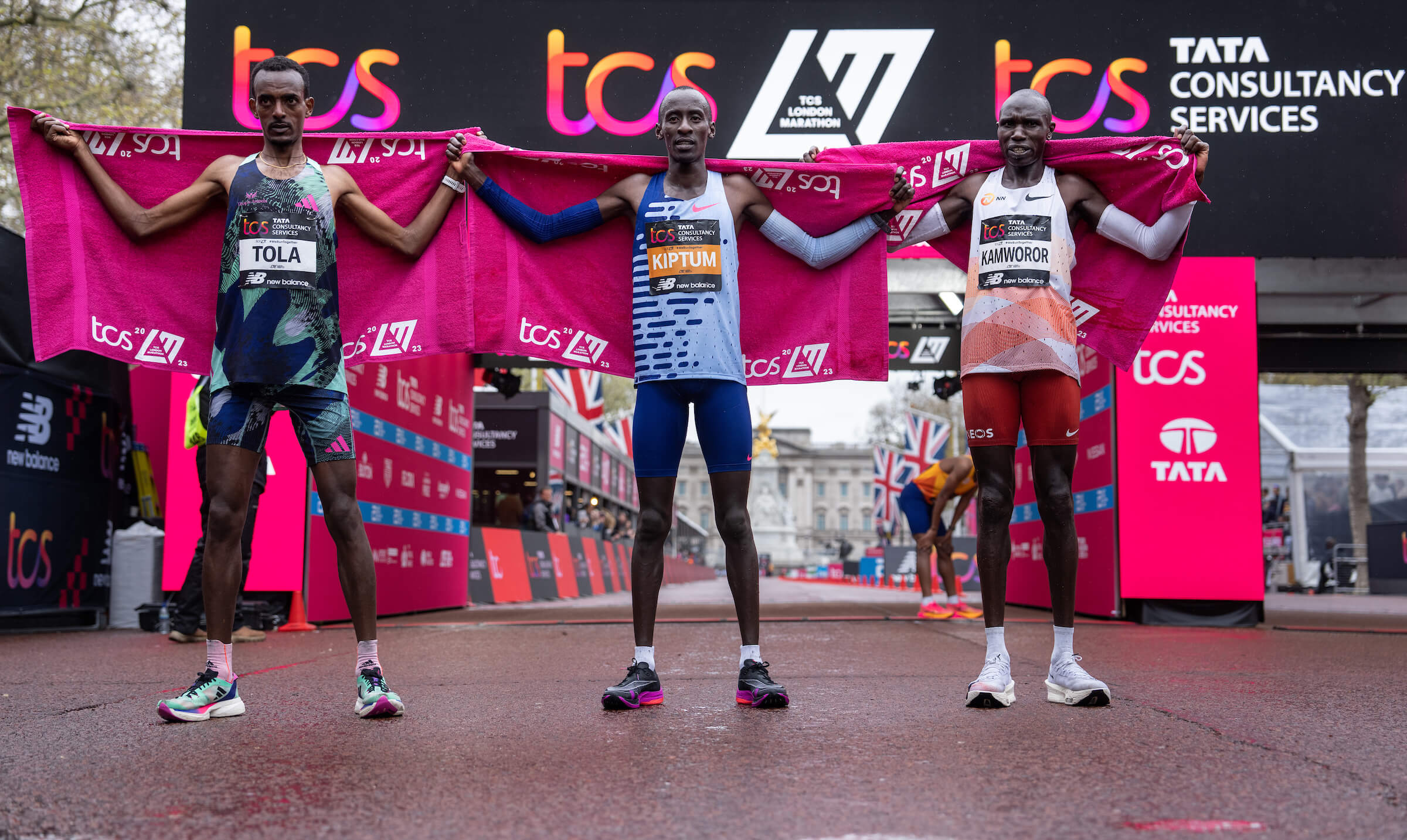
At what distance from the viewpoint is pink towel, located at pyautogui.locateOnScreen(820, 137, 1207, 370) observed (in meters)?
4.38

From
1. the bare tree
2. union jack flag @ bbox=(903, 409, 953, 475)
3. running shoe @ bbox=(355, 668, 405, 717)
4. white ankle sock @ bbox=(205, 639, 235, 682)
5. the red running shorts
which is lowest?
running shoe @ bbox=(355, 668, 405, 717)

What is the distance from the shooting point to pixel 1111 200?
4418 millimetres

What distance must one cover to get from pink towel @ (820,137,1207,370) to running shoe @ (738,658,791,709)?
1.91 m

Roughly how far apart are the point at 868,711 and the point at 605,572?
19.7 metres

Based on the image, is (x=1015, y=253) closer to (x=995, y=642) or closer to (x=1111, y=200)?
(x=1111, y=200)

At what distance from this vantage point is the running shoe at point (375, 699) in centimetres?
347

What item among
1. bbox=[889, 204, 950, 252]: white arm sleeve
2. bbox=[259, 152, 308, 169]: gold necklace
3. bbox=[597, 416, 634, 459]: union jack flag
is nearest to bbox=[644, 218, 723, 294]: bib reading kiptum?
bbox=[889, 204, 950, 252]: white arm sleeve

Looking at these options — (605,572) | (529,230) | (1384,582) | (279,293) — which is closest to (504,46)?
(529,230)

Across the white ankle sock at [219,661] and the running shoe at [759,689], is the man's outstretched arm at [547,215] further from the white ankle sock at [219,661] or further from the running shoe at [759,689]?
the white ankle sock at [219,661]

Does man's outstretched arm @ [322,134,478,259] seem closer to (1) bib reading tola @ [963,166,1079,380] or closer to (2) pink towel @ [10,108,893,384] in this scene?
(2) pink towel @ [10,108,893,384]

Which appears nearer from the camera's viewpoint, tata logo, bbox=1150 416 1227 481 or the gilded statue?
tata logo, bbox=1150 416 1227 481

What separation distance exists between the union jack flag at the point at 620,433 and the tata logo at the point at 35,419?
22.8 metres

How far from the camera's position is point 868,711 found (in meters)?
3.61

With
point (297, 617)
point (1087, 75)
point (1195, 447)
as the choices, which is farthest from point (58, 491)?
point (1195, 447)
